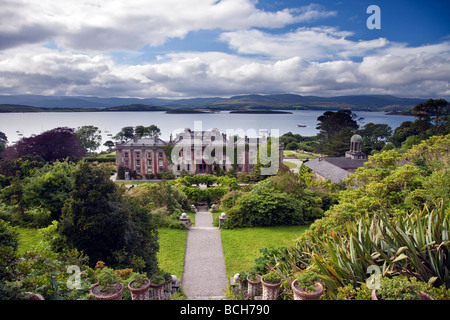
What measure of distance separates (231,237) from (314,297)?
11392 mm

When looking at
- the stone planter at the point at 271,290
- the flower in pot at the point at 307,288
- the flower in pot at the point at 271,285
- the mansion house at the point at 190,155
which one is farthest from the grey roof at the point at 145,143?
the flower in pot at the point at 307,288

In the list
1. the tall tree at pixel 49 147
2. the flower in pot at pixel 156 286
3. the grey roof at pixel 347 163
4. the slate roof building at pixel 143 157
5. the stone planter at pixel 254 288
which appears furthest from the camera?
the slate roof building at pixel 143 157

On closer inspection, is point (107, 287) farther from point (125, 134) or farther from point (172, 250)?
point (125, 134)

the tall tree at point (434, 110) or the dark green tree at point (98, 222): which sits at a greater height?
the tall tree at point (434, 110)

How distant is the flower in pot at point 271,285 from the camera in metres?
6.93

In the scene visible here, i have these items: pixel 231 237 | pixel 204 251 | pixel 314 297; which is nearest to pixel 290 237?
pixel 231 237

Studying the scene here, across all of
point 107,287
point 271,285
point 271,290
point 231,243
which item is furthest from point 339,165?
point 107,287

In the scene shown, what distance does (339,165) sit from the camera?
35.8m

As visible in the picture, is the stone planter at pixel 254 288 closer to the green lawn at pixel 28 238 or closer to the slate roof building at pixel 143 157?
the green lawn at pixel 28 238

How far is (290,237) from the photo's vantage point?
1648cm

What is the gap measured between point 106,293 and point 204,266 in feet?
24.2

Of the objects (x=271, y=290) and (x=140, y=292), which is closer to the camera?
(x=140, y=292)

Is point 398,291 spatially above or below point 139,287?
above
